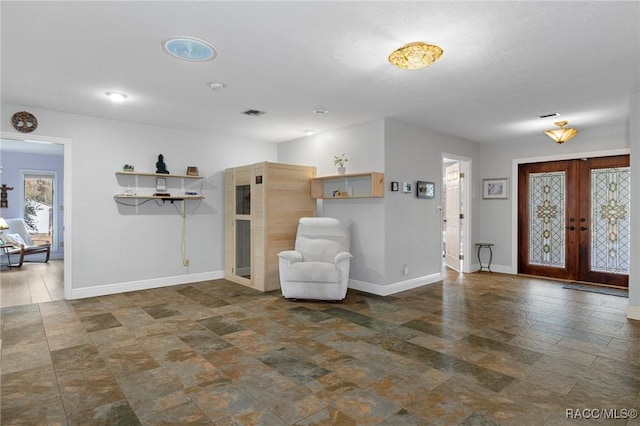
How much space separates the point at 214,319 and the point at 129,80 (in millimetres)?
2592

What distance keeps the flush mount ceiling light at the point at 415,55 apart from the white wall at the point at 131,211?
3993 mm

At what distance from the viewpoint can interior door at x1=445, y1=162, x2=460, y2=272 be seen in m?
6.81

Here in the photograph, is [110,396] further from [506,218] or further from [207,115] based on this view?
[506,218]

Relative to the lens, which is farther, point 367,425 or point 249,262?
point 249,262

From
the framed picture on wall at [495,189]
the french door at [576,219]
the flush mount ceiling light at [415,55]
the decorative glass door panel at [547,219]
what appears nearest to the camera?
the flush mount ceiling light at [415,55]

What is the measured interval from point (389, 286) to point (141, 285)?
142 inches

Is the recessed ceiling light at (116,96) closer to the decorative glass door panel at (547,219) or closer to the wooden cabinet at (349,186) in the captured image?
the wooden cabinet at (349,186)

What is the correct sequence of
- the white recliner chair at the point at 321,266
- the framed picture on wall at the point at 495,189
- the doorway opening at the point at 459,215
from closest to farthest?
1. the white recliner chair at the point at 321,266
2. the framed picture on wall at the point at 495,189
3. the doorway opening at the point at 459,215

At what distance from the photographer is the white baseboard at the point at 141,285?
186 inches

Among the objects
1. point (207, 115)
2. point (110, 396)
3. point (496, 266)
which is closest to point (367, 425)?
point (110, 396)

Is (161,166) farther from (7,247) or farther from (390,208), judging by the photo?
(7,247)

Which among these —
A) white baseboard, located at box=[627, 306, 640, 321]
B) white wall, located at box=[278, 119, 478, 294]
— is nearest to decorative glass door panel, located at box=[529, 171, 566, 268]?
white wall, located at box=[278, 119, 478, 294]

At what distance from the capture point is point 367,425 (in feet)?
6.45

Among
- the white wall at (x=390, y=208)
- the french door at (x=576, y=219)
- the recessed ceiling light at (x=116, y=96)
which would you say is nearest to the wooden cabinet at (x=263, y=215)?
the white wall at (x=390, y=208)
